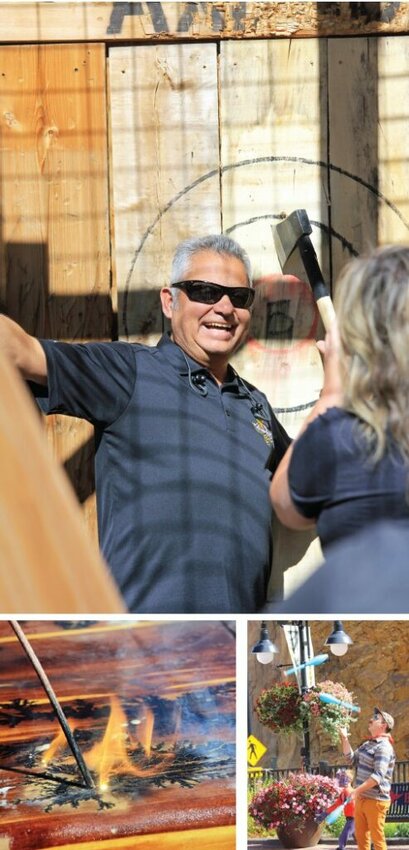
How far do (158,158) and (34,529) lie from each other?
2013mm

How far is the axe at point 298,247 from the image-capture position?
342cm

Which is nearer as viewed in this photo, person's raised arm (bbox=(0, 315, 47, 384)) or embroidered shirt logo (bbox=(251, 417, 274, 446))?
person's raised arm (bbox=(0, 315, 47, 384))

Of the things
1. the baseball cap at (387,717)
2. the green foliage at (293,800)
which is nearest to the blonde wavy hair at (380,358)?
the baseball cap at (387,717)

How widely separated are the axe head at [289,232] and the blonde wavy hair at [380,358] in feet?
3.43

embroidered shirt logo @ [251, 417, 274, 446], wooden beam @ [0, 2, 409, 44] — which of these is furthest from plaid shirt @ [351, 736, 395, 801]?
wooden beam @ [0, 2, 409, 44]

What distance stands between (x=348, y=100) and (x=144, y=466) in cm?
122

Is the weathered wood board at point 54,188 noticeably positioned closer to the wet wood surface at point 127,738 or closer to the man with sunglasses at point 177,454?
the man with sunglasses at point 177,454

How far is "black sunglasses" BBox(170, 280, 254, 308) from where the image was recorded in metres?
3.26

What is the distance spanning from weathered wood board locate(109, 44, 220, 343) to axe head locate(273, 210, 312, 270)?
0.17 meters

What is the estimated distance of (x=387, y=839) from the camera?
7.34 feet

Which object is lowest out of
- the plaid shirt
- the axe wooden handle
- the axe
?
the plaid shirt

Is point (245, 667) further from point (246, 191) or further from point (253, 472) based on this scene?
point (246, 191)

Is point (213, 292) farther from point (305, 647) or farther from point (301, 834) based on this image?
point (301, 834)

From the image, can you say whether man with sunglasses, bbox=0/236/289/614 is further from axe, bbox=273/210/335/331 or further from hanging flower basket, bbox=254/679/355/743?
hanging flower basket, bbox=254/679/355/743
